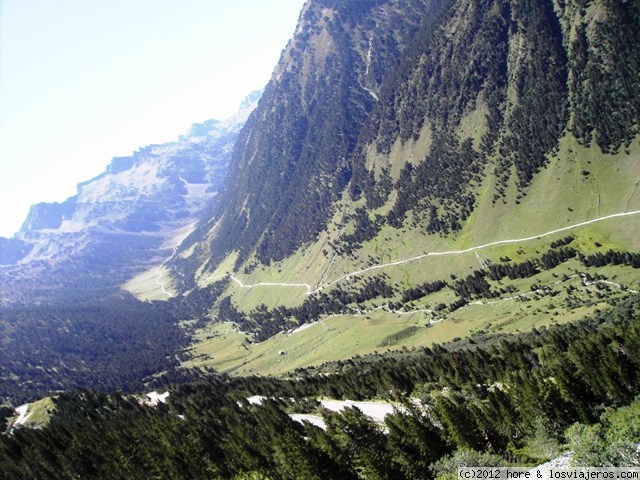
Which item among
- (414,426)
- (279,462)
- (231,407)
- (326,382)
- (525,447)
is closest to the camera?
(525,447)

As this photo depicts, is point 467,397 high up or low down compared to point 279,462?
down

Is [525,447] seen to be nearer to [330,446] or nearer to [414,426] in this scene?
[414,426]

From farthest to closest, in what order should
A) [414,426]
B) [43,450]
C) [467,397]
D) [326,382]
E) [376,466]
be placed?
[326,382] → [43,450] → [467,397] → [414,426] → [376,466]

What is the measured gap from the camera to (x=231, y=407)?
6535 inches

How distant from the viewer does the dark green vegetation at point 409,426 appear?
86.5 metres

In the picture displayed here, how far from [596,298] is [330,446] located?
14693 centimetres

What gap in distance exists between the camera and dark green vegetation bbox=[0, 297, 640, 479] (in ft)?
284

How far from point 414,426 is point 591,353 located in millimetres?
51008

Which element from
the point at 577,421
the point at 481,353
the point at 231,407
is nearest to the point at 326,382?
the point at 231,407

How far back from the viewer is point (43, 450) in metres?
149

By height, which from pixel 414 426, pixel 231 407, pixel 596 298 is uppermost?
pixel 414 426

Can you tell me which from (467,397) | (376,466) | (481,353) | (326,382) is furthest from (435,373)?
(376,466)

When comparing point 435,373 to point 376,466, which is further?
point 435,373

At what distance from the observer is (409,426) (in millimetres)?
93500
